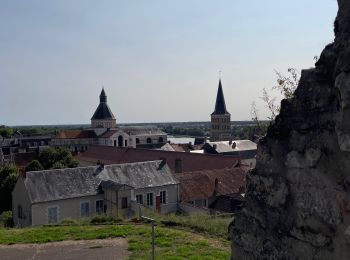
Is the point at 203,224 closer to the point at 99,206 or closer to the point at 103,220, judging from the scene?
the point at 103,220

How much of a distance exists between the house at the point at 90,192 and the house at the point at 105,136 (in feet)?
148

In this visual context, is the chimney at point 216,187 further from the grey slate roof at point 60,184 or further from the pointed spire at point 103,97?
the pointed spire at point 103,97

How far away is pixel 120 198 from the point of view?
22094 mm

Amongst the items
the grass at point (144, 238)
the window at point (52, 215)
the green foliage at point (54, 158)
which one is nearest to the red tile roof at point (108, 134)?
the green foliage at point (54, 158)

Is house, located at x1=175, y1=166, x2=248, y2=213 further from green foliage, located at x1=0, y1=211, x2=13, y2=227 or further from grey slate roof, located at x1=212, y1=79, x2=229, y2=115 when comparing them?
grey slate roof, located at x1=212, y1=79, x2=229, y2=115

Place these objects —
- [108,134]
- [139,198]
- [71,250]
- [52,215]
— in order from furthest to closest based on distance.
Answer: [108,134] → [139,198] → [52,215] → [71,250]

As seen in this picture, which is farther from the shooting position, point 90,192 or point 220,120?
point 220,120

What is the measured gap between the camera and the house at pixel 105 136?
230ft

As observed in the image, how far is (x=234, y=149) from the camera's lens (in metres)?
55.0

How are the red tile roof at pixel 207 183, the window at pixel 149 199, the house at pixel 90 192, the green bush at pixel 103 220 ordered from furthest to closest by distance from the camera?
the red tile roof at pixel 207 183
the window at pixel 149 199
the house at pixel 90 192
the green bush at pixel 103 220

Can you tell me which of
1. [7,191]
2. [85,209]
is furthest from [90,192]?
[7,191]

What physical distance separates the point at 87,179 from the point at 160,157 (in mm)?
12230

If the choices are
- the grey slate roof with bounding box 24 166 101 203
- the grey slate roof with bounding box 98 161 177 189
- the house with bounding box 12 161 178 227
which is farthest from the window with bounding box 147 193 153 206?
the grey slate roof with bounding box 24 166 101 203

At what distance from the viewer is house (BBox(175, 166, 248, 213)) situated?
2517 centimetres
